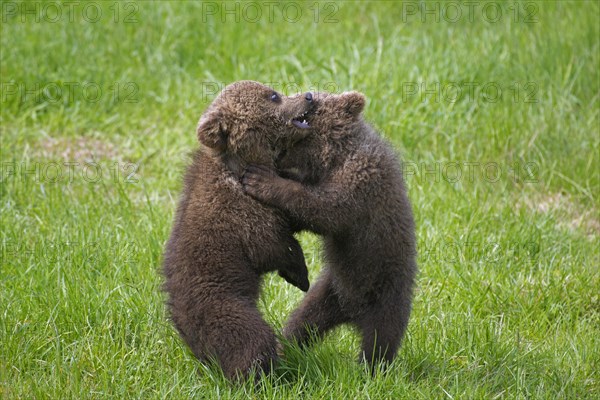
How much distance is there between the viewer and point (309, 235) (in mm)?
→ 7336

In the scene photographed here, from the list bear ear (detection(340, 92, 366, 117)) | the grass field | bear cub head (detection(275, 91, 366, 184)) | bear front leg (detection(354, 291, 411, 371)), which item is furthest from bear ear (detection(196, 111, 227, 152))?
bear front leg (detection(354, 291, 411, 371))

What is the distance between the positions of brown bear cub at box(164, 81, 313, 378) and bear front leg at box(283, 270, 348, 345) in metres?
0.22

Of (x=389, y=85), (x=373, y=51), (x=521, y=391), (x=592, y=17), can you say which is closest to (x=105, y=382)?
(x=521, y=391)

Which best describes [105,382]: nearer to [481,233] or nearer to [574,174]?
[481,233]

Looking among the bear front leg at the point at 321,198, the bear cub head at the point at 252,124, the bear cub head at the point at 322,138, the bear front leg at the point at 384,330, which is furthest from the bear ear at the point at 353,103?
the bear front leg at the point at 384,330

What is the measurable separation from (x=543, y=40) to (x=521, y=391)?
4.92 metres

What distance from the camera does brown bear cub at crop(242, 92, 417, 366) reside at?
5.18m

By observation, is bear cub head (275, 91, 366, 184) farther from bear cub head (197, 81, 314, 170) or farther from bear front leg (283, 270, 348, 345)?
bear front leg (283, 270, 348, 345)

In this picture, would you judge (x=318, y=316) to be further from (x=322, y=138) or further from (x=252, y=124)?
(x=252, y=124)

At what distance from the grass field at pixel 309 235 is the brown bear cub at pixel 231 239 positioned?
0.25 metres

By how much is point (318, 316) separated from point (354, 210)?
0.81m

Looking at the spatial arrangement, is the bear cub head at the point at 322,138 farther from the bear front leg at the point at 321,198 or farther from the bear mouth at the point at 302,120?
the bear front leg at the point at 321,198

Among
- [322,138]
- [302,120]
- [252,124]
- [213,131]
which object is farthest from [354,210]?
[213,131]

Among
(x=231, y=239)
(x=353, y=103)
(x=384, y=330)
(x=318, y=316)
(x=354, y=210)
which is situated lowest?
(x=318, y=316)
